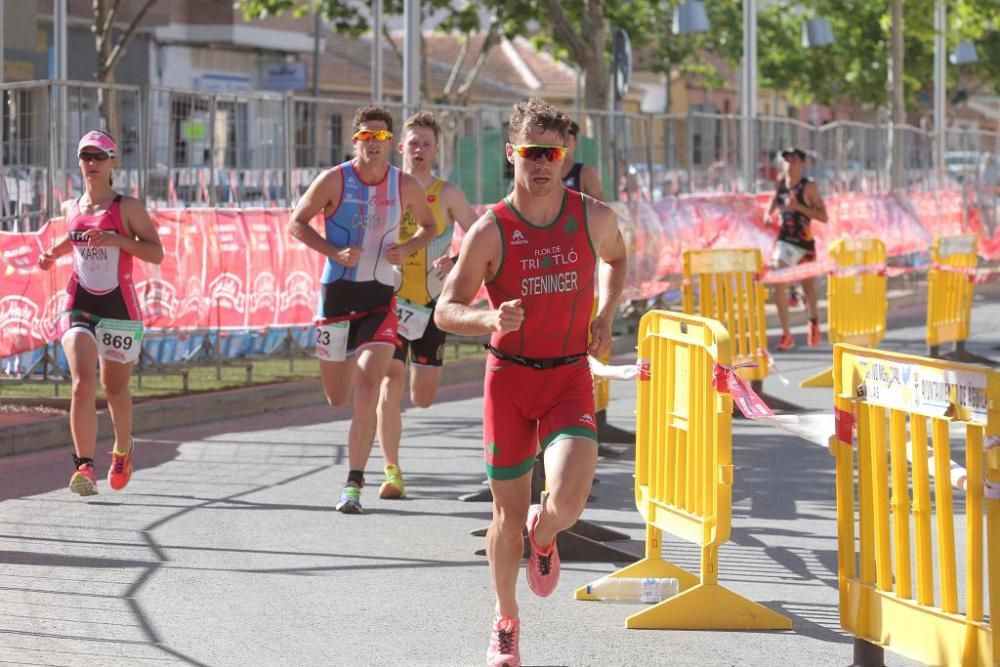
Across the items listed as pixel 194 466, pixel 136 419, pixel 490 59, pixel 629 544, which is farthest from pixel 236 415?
pixel 490 59

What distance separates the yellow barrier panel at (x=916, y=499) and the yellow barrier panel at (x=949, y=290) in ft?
36.4

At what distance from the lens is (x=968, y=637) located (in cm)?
555

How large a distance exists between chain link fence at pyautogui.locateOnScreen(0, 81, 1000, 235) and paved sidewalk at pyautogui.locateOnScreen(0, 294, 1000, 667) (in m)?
2.32

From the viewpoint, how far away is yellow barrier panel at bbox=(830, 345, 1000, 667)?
541 cm

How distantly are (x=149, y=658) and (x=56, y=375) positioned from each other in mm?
7475

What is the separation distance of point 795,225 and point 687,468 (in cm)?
1197

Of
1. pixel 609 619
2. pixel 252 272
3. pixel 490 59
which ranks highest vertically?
pixel 490 59

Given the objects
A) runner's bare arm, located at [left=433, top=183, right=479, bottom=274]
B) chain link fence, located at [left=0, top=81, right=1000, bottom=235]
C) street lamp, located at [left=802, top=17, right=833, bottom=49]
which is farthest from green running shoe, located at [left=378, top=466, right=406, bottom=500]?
street lamp, located at [left=802, top=17, right=833, bottom=49]

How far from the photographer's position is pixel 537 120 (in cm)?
650

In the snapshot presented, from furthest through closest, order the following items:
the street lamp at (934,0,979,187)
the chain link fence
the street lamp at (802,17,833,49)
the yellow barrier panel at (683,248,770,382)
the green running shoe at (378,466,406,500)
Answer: the street lamp at (802,17,833,49), the street lamp at (934,0,979,187), the yellow barrier panel at (683,248,770,382), the chain link fence, the green running shoe at (378,466,406,500)

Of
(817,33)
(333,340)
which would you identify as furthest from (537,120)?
(817,33)

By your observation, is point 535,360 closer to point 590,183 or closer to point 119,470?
point 119,470

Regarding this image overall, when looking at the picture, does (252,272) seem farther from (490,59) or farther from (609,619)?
(490,59)

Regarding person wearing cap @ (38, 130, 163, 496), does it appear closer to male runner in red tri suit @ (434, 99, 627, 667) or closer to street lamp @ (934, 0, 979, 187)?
male runner in red tri suit @ (434, 99, 627, 667)
